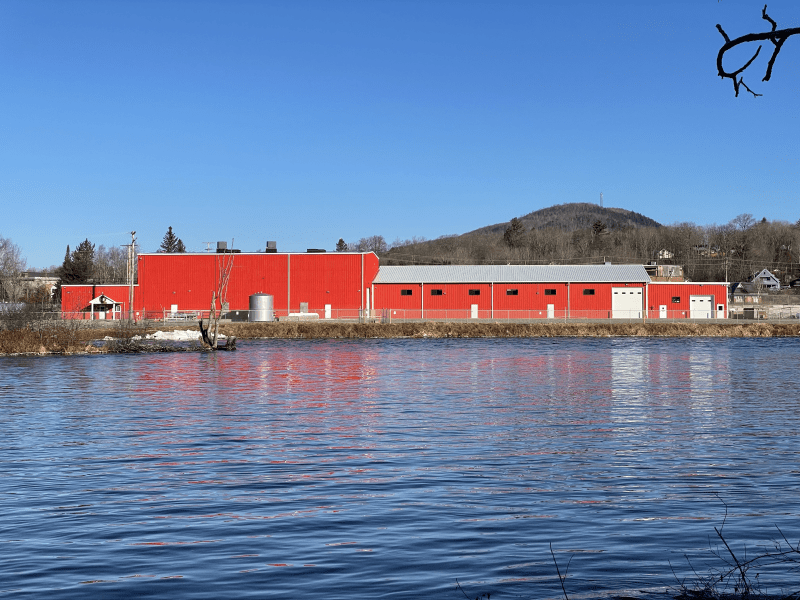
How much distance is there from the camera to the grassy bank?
62031 mm

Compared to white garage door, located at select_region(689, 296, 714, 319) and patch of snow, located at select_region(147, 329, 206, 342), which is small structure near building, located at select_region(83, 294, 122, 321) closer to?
patch of snow, located at select_region(147, 329, 206, 342)

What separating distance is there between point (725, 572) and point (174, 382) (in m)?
26.0

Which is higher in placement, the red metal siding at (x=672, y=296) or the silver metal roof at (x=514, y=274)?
the silver metal roof at (x=514, y=274)

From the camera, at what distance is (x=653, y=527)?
10.2 m

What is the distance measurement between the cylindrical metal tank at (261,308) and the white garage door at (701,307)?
38.2 m

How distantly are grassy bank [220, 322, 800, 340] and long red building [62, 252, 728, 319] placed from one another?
33.8 feet

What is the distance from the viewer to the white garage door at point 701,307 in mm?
76600

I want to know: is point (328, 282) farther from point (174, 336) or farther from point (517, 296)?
point (174, 336)

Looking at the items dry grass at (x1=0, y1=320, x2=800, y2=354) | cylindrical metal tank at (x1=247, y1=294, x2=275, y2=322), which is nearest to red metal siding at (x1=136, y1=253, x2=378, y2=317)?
cylindrical metal tank at (x1=247, y1=294, x2=275, y2=322)

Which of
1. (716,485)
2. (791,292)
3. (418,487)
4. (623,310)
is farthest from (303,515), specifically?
(791,292)

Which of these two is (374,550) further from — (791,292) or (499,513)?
(791,292)

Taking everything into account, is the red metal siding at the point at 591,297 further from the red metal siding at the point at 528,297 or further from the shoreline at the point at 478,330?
the shoreline at the point at 478,330

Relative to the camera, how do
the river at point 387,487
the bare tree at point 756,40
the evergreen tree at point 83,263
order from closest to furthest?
the bare tree at point 756,40, the river at point 387,487, the evergreen tree at point 83,263

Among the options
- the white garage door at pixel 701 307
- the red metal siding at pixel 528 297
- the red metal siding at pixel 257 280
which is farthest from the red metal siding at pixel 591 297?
the red metal siding at pixel 257 280
